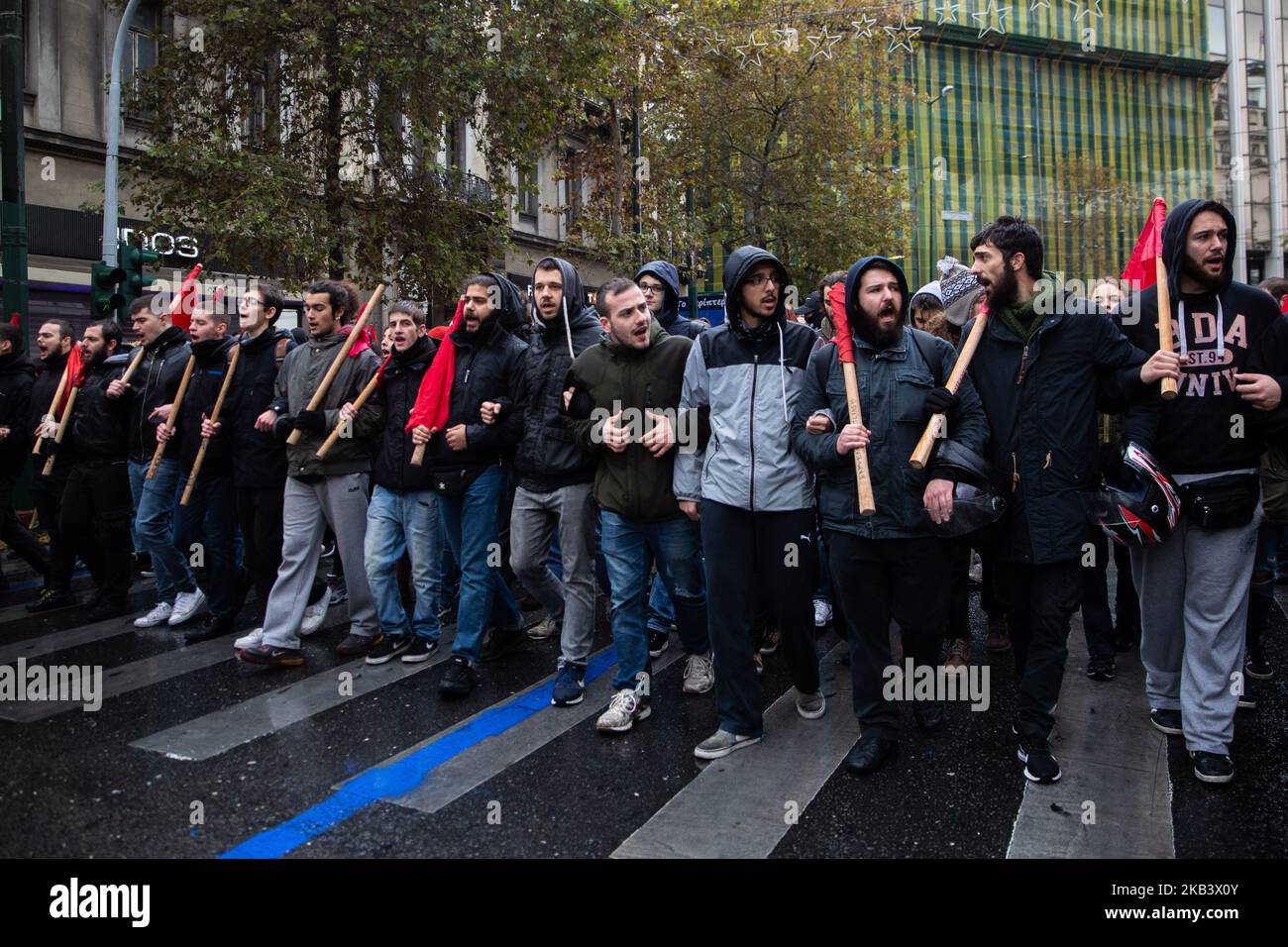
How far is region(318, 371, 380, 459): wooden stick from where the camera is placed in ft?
17.5

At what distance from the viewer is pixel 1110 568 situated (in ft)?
26.8

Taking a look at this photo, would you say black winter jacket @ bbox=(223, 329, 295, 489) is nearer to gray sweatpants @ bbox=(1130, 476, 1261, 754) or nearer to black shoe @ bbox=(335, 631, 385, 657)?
black shoe @ bbox=(335, 631, 385, 657)

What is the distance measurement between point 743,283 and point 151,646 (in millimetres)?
4232

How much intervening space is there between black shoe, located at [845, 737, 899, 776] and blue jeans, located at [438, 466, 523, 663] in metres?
2.02

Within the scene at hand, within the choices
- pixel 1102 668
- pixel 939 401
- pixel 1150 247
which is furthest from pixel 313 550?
pixel 1150 247

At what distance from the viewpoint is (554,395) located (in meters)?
4.95

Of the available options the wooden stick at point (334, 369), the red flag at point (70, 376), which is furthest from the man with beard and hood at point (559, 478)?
the red flag at point (70, 376)

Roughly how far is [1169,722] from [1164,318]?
178 cm

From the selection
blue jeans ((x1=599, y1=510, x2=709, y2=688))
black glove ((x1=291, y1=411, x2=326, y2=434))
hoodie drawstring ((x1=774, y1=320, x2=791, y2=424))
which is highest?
hoodie drawstring ((x1=774, y1=320, x2=791, y2=424))

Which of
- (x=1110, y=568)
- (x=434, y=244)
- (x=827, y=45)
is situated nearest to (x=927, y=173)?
(x=827, y=45)

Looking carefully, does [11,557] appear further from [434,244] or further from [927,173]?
[927,173]

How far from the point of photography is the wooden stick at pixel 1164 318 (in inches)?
137

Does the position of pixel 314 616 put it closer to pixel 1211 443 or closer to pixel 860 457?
pixel 860 457

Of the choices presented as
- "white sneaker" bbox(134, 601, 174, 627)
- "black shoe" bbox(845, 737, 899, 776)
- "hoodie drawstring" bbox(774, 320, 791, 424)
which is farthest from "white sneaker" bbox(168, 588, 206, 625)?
"black shoe" bbox(845, 737, 899, 776)
